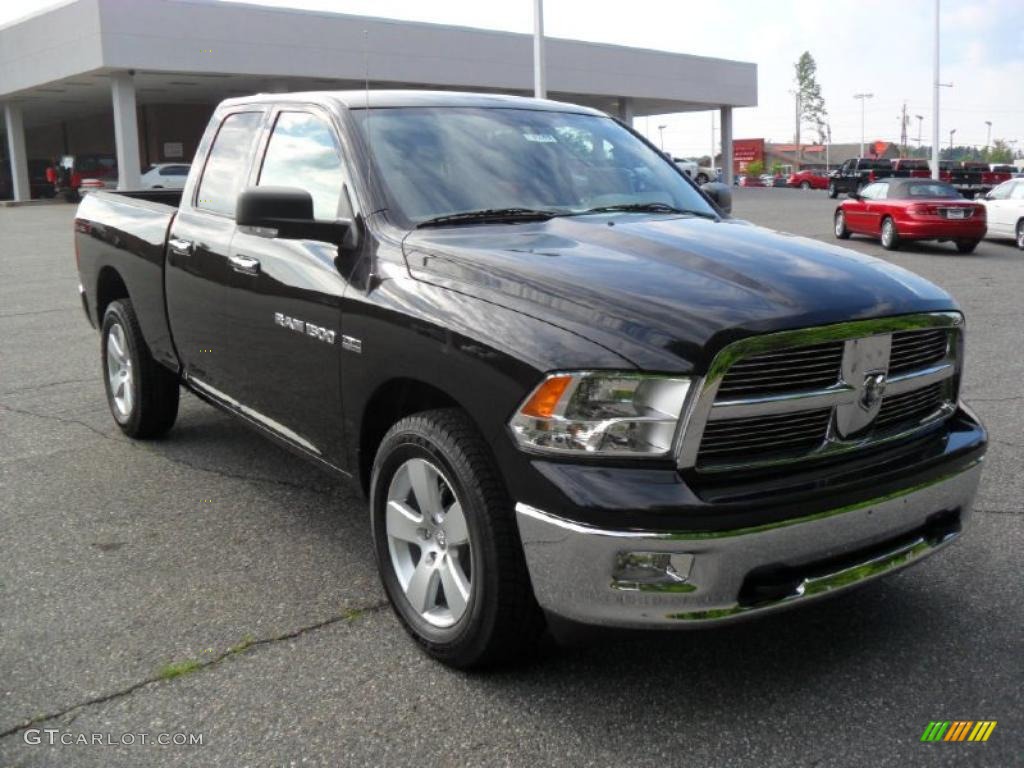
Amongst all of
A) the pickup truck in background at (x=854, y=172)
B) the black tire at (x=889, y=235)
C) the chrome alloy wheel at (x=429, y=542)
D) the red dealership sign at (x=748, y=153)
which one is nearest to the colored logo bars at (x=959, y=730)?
the chrome alloy wheel at (x=429, y=542)

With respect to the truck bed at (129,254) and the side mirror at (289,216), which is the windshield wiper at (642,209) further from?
the truck bed at (129,254)

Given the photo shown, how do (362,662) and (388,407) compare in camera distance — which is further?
(388,407)

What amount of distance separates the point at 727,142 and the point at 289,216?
53349mm

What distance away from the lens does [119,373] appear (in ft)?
20.4

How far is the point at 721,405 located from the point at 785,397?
22cm

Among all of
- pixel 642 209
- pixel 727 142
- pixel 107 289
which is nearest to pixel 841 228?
pixel 107 289

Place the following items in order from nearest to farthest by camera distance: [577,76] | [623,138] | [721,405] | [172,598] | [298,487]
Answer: [721,405] < [172,598] < [623,138] < [298,487] < [577,76]

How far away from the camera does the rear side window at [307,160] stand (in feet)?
13.4

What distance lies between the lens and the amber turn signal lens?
2842mm

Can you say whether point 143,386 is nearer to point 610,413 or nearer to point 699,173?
point 610,413

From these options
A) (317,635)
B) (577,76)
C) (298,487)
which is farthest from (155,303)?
(577,76)

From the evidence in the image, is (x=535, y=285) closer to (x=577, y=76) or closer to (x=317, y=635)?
(x=317, y=635)

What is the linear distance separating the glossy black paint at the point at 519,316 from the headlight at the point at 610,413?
0.04 meters

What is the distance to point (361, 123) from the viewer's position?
13.5ft
